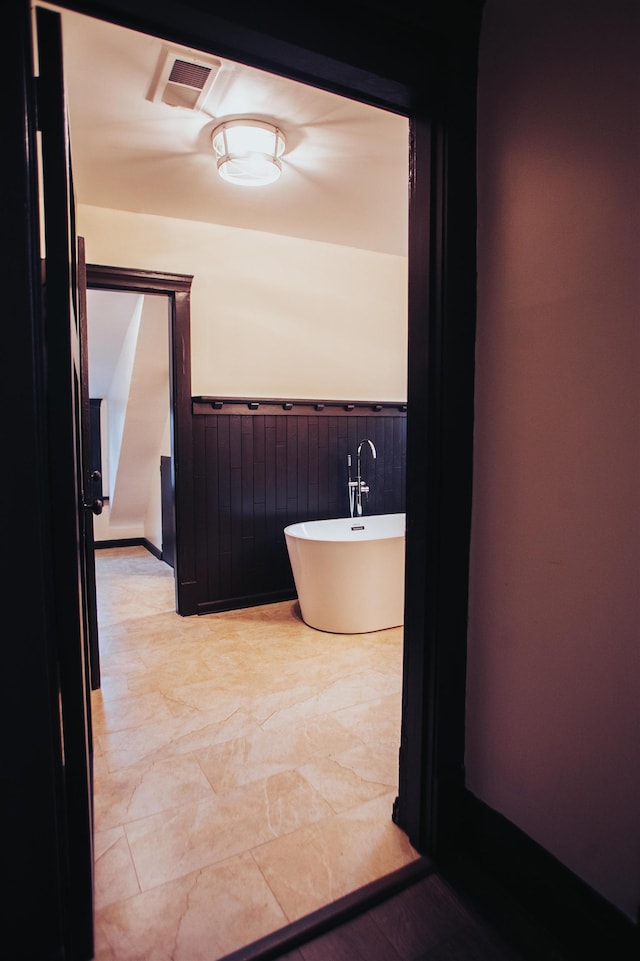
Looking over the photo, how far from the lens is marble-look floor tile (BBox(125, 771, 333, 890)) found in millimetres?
1601

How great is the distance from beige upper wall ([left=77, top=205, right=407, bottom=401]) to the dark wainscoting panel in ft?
0.54

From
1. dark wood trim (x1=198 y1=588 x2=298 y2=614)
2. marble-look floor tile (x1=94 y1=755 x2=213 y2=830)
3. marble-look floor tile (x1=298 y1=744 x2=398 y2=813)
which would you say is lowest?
marble-look floor tile (x1=94 y1=755 x2=213 y2=830)

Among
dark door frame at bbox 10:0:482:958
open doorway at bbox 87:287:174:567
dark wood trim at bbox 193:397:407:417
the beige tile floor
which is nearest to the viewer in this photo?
dark door frame at bbox 10:0:482:958

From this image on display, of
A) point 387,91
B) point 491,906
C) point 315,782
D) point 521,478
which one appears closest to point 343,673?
point 315,782

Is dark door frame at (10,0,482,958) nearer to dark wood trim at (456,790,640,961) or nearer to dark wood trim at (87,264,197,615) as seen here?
dark wood trim at (456,790,640,961)

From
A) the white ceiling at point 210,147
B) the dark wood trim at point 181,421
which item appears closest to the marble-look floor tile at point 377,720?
the dark wood trim at point 181,421

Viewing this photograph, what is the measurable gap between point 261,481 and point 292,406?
0.59 meters

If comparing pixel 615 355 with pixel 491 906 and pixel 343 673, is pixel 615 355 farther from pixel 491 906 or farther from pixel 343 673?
pixel 343 673

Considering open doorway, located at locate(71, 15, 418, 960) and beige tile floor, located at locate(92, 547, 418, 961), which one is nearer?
beige tile floor, located at locate(92, 547, 418, 961)

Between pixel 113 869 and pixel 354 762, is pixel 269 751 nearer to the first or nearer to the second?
pixel 354 762

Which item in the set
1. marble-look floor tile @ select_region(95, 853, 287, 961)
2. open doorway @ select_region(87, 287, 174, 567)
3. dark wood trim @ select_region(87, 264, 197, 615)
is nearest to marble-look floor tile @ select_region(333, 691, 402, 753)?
marble-look floor tile @ select_region(95, 853, 287, 961)

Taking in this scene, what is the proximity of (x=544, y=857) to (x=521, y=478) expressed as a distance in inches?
37.5

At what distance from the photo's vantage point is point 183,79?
208 centimetres

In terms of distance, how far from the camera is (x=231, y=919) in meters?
1.39
